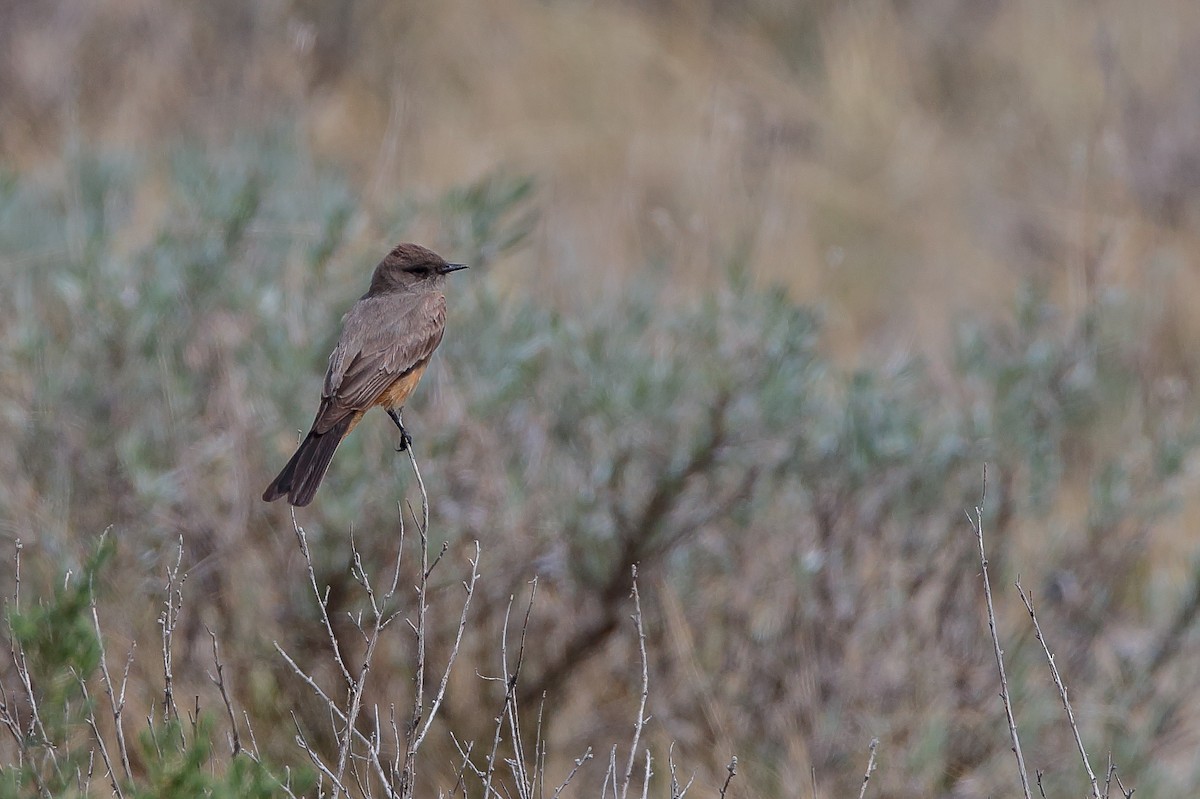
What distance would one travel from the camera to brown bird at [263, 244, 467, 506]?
A: 3608 mm

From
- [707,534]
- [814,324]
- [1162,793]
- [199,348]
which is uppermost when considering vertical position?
[814,324]

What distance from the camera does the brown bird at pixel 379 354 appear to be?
361 cm

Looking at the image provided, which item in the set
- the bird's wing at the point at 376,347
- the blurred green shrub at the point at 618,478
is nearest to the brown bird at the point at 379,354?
the bird's wing at the point at 376,347

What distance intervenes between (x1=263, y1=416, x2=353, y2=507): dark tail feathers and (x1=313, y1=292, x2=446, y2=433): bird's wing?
1.0 inches

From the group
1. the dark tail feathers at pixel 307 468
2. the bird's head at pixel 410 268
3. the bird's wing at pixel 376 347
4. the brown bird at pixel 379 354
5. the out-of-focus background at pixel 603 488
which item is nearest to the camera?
the dark tail feathers at pixel 307 468

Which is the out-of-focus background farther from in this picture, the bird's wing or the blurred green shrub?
the bird's wing

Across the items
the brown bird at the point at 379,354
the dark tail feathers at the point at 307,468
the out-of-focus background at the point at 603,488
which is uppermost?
the brown bird at the point at 379,354

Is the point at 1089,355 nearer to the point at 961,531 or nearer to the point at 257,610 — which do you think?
the point at 961,531

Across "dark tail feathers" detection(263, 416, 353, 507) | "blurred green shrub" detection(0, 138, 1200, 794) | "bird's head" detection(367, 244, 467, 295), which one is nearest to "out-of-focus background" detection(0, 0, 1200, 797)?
"blurred green shrub" detection(0, 138, 1200, 794)

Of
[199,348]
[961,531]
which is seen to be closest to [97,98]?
[199,348]

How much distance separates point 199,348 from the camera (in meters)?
4.97

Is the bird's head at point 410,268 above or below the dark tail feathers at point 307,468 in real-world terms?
above

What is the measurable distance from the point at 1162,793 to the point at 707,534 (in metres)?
1.64

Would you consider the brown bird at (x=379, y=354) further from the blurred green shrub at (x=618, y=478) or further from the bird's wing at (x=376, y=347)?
the blurred green shrub at (x=618, y=478)
